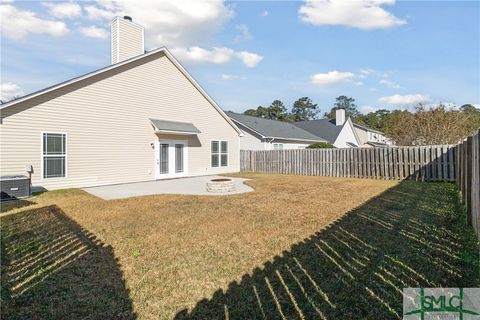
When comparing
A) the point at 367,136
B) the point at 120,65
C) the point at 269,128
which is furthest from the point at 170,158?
the point at 367,136

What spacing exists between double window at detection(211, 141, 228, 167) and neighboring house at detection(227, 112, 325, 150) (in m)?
3.00

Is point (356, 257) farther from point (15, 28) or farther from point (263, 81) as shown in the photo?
point (263, 81)

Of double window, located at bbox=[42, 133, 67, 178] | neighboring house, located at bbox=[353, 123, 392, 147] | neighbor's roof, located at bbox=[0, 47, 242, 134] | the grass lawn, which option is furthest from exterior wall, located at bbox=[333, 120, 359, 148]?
double window, located at bbox=[42, 133, 67, 178]

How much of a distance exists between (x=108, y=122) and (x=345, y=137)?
87.0 ft

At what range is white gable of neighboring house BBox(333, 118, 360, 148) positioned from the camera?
31308 millimetres

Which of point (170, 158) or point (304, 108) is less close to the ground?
point (304, 108)

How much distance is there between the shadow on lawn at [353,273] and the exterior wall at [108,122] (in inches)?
415

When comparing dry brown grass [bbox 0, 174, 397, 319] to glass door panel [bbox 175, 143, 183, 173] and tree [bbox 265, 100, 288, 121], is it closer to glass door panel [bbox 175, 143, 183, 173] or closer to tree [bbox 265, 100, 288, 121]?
glass door panel [bbox 175, 143, 183, 173]

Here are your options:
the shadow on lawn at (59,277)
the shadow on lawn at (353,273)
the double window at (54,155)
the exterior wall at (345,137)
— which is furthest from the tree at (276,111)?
the shadow on lawn at (59,277)

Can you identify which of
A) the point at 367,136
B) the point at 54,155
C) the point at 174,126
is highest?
the point at 367,136

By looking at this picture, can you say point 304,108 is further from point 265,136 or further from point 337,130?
point 265,136

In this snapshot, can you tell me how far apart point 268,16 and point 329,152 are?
9.08m

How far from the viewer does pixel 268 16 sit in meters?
11.8

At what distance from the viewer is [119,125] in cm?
1333
